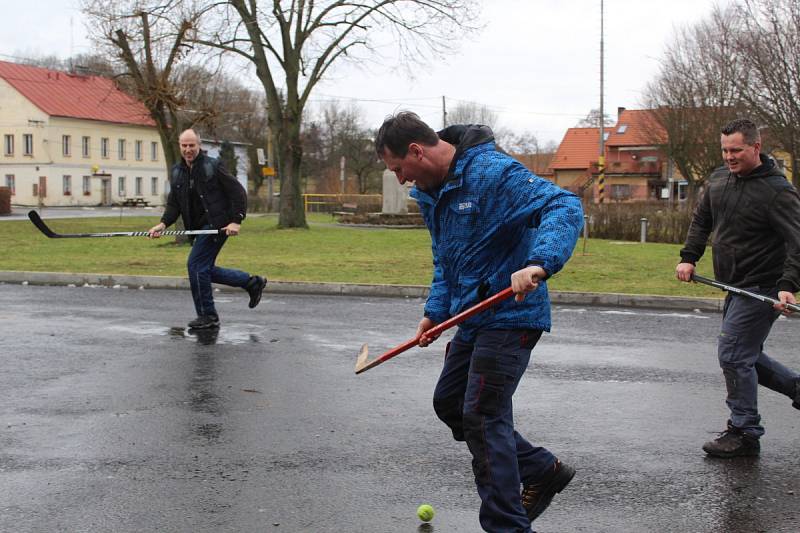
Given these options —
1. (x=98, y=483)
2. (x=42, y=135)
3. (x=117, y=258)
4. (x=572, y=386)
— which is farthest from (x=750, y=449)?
(x=42, y=135)

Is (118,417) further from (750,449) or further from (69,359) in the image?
(750,449)

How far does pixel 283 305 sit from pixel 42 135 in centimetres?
6582

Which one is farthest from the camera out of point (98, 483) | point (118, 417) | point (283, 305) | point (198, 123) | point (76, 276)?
point (198, 123)

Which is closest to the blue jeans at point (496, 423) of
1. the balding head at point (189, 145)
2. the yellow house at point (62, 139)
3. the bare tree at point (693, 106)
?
the balding head at point (189, 145)

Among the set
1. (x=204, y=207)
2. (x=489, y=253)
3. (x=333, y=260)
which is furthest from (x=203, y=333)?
(x=333, y=260)

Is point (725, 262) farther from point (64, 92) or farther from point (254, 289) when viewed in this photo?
point (64, 92)

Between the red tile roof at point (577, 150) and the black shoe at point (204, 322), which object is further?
the red tile roof at point (577, 150)

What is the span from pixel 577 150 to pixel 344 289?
2889 inches

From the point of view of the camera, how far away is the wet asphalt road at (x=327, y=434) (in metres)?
4.27

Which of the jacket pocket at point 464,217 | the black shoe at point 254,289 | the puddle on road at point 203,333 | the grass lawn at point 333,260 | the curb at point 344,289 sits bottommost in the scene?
the puddle on road at point 203,333

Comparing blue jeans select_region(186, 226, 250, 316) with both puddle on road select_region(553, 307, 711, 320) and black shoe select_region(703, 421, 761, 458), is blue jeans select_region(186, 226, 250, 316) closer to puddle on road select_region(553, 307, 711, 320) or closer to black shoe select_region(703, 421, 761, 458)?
puddle on road select_region(553, 307, 711, 320)

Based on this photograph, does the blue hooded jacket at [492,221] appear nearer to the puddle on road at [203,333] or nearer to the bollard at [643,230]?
the puddle on road at [203,333]

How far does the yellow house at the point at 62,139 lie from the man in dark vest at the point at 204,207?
6293cm

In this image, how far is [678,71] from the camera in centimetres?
4166
